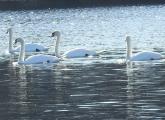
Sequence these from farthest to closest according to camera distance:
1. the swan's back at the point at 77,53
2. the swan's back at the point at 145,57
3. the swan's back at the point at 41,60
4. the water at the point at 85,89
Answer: the swan's back at the point at 77,53 → the swan's back at the point at 41,60 → the swan's back at the point at 145,57 → the water at the point at 85,89

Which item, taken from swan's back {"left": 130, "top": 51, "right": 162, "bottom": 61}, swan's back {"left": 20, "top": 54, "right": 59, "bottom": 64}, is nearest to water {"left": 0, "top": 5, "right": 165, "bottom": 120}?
swan's back {"left": 20, "top": 54, "right": 59, "bottom": 64}

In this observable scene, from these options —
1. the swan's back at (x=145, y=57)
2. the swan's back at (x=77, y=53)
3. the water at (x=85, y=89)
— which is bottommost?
the water at (x=85, y=89)

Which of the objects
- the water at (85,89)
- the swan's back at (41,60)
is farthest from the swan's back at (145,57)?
the swan's back at (41,60)

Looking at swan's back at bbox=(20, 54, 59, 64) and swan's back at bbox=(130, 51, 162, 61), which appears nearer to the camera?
swan's back at bbox=(130, 51, 162, 61)

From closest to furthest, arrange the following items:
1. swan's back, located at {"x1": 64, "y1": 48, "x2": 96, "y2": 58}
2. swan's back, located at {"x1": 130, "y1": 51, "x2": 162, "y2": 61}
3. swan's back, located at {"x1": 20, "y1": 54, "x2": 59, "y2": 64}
→ 1. swan's back, located at {"x1": 130, "y1": 51, "x2": 162, "y2": 61}
2. swan's back, located at {"x1": 20, "y1": 54, "x2": 59, "y2": 64}
3. swan's back, located at {"x1": 64, "y1": 48, "x2": 96, "y2": 58}

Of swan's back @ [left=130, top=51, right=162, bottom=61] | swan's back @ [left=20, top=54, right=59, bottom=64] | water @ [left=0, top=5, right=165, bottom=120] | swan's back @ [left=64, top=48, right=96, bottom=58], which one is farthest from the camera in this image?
swan's back @ [left=64, top=48, right=96, bottom=58]

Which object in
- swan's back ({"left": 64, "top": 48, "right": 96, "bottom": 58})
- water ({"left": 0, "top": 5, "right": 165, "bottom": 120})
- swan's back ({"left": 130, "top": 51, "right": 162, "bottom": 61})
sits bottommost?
water ({"left": 0, "top": 5, "right": 165, "bottom": 120})

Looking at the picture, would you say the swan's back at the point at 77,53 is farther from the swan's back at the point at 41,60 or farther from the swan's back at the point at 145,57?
the swan's back at the point at 145,57

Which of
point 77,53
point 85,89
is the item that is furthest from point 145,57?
point 85,89

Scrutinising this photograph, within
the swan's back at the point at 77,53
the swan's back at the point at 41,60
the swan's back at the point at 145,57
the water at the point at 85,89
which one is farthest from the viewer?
the swan's back at the point at 77,53

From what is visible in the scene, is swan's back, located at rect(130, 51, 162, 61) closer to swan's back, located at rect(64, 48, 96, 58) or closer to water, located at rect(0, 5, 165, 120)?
water, located at rect(0, 5, 165, 120)

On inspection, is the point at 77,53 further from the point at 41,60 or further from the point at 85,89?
the point at 85,89

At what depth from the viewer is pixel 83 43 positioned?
4603 centimetres

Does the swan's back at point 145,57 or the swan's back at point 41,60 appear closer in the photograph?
the swan's back at point 145,57
